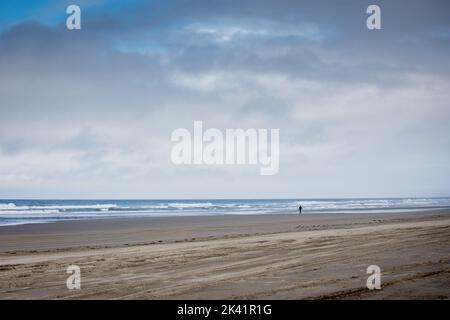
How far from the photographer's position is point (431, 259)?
1046cm

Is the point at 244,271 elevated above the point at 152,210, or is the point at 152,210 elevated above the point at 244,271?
the point at 244,271

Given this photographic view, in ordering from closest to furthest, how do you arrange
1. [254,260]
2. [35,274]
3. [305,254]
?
[35,274] < [254,260] < [305,254]

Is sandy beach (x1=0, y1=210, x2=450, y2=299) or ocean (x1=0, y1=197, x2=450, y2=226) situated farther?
ocean (x1=0, y1=197, x2=450, y2=226)

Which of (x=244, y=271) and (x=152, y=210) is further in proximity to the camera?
(x=152, y=210)

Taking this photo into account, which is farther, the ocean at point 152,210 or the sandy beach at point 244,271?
the ocean at point 152,210

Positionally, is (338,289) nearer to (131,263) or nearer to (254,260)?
(254,260)

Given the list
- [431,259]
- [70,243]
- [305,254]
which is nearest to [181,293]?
[305,254]

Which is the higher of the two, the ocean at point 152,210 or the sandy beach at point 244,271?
the sandy beach at point 244,271

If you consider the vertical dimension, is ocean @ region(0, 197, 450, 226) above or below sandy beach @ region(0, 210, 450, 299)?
below

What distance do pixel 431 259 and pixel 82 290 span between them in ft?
26.6

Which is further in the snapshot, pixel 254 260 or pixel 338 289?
pixel 254 260
